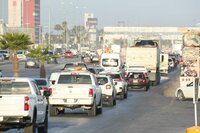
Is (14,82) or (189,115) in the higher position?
(14,82)

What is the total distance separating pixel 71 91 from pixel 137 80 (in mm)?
27678

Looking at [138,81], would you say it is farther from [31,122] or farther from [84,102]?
[31,122]

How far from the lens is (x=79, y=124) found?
26266mm

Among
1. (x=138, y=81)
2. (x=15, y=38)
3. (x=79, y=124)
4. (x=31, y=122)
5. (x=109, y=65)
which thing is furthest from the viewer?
(x=109, y=65)

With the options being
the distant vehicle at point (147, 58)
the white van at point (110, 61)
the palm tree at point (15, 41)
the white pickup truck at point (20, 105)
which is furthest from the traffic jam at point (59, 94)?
the white van at point (110, 61)

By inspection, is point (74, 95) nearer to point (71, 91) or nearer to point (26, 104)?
point (71, 91)

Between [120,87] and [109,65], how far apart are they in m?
23.3

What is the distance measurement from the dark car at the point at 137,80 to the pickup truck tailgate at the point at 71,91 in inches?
1072

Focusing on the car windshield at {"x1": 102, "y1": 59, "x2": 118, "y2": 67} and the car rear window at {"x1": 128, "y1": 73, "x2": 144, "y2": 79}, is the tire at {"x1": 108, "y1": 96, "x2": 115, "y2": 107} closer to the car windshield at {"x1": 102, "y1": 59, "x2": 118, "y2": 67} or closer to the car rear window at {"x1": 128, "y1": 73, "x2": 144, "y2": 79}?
the car rear window at {"x1": 128, "y1": 73, "x2": 144, "y2": 79}

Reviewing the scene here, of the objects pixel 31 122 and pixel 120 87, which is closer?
pixel 31 122

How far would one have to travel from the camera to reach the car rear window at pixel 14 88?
805 inches

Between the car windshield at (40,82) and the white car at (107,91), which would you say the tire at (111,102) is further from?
the car windshield at (40,82)

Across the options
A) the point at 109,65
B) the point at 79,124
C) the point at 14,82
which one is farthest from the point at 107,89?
the point at 109,65

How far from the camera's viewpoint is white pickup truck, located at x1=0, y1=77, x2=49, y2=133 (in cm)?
1950
